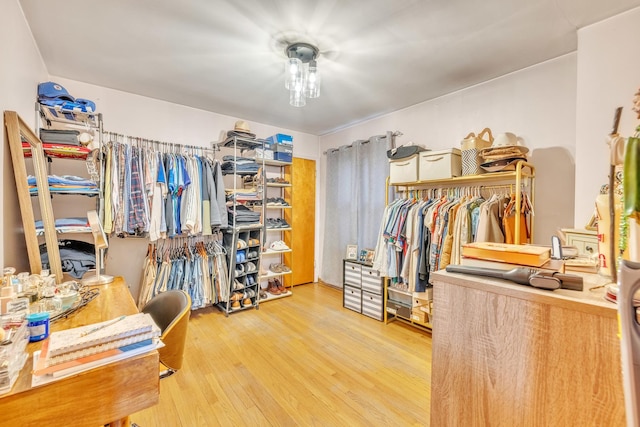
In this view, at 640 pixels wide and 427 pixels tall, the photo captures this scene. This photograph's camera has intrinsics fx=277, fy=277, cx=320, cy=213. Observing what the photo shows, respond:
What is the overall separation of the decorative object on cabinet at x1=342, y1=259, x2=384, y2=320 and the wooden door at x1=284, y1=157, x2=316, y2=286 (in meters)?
1.09

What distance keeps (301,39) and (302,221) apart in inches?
110

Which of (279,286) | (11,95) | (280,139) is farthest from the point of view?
(279,286)

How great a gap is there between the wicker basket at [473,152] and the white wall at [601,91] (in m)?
0.66

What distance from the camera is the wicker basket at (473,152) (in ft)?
7.75

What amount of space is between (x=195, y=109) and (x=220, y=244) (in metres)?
1.63

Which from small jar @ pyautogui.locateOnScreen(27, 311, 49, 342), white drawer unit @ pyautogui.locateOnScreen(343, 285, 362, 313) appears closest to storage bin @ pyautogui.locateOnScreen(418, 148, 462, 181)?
white drawer unit @ pyautogui.locateOnScreen(343, 285, 362, 313)

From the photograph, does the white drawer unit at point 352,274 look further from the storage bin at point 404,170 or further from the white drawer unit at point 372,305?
the storage bin at point 404,170

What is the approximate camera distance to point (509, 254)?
2.79 ft

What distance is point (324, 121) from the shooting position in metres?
3.76

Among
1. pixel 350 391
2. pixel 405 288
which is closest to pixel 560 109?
pixel 405 288

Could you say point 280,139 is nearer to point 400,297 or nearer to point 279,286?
point 279,286

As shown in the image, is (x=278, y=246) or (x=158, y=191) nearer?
(x=158, y=191)

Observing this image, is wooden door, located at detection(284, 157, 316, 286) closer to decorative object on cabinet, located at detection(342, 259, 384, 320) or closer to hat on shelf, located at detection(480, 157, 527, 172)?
decorative object on cabinet, located at detection(342, 259, 384, 320)

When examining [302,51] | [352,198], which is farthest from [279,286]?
[302,51]
